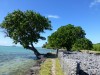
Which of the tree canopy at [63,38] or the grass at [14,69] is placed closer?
the grass at [14,69]

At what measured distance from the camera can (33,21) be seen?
202 feet

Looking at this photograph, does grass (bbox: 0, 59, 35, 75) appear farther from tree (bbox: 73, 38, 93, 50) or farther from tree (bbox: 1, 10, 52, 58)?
tree (bbox: 73, 38, 93, 50)

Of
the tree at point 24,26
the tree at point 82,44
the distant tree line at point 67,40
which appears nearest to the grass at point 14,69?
the tree at point 24,26

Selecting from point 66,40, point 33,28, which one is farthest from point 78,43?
point 33,28

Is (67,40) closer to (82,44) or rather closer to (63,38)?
(63,38)

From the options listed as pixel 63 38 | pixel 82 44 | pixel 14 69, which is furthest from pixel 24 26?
pixel 82 44

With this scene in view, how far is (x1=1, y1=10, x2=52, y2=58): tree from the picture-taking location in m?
61.1

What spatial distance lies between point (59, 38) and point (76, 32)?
14042 millimetres

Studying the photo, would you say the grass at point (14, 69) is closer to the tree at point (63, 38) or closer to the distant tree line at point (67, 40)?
the distant tree line at point (67, 40)

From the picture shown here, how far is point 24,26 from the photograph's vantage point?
60.4 m

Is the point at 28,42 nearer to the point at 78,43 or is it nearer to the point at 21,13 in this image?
the point at 21,13

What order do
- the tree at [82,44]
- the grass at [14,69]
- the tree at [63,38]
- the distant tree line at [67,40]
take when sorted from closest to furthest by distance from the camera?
the grass at [14,69] < the tree at [63,38] < the distant tree line at [67,40] < the tree at [82,44]

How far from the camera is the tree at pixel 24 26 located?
61.1 meters

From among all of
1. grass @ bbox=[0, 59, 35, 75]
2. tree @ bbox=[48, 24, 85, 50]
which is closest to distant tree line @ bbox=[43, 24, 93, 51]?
tree @ bbox=[48, 24, 85, 50]
